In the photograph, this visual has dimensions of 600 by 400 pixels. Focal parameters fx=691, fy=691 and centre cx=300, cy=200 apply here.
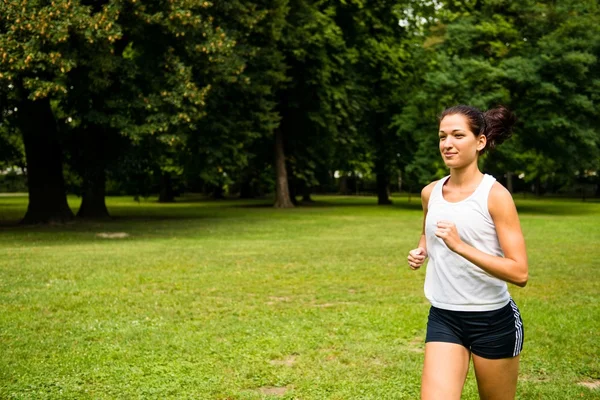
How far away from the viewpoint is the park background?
7.50 meters

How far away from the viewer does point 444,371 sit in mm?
4062

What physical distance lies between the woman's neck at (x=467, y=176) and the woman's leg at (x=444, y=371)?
0.98m

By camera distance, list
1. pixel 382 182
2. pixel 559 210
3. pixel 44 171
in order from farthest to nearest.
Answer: pixel 382 182
pixel 559 210
pixel 44 171

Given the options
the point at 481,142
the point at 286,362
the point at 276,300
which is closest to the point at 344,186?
the point at 276,300

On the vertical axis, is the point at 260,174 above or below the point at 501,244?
above

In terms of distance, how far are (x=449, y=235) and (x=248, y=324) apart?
5.80 metres

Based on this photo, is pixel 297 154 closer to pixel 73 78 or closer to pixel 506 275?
pixel 73 78

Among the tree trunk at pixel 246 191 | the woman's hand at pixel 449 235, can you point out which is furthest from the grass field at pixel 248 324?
the tree trunk at pixel 246 191

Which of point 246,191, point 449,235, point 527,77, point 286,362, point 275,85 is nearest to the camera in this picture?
point 449,235

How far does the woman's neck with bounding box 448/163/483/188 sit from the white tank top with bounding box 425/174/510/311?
54mm

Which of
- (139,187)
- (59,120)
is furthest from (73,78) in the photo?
(139,187)

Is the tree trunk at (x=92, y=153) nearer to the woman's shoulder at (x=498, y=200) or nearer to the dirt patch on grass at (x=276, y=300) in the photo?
the dirt patch on grass at (x=276, y=300)

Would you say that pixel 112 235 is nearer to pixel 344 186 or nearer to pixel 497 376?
pixel 497 376

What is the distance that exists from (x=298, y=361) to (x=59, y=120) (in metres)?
25.9
